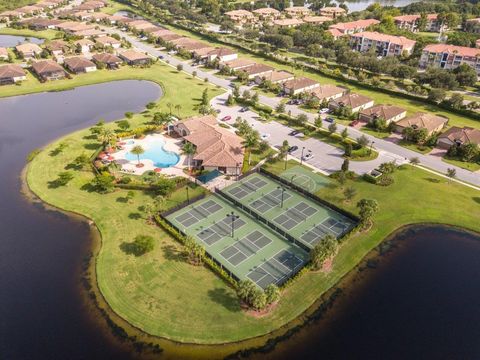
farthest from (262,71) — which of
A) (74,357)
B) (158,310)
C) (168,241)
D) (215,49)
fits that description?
(74,357)

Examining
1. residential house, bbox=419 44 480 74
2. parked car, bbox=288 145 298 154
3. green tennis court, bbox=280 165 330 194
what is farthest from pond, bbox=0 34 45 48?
residential house, bbox=419 44 480 74

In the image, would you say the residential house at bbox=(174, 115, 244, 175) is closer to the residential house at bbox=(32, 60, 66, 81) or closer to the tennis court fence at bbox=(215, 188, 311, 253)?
the tennis court fence at bbox=(215, 188, 311, 253)

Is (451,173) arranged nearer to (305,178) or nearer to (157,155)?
(305,178)

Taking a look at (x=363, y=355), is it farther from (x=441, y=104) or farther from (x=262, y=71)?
(x=262, y=71)

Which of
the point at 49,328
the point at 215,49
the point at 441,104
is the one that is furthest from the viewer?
the point at 215,49

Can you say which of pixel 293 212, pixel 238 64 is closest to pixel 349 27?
pixel 238 64

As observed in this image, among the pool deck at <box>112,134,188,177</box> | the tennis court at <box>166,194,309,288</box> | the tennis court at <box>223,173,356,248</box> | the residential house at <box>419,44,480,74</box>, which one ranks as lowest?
the tennis court at <box>166,194,309,288</box>
